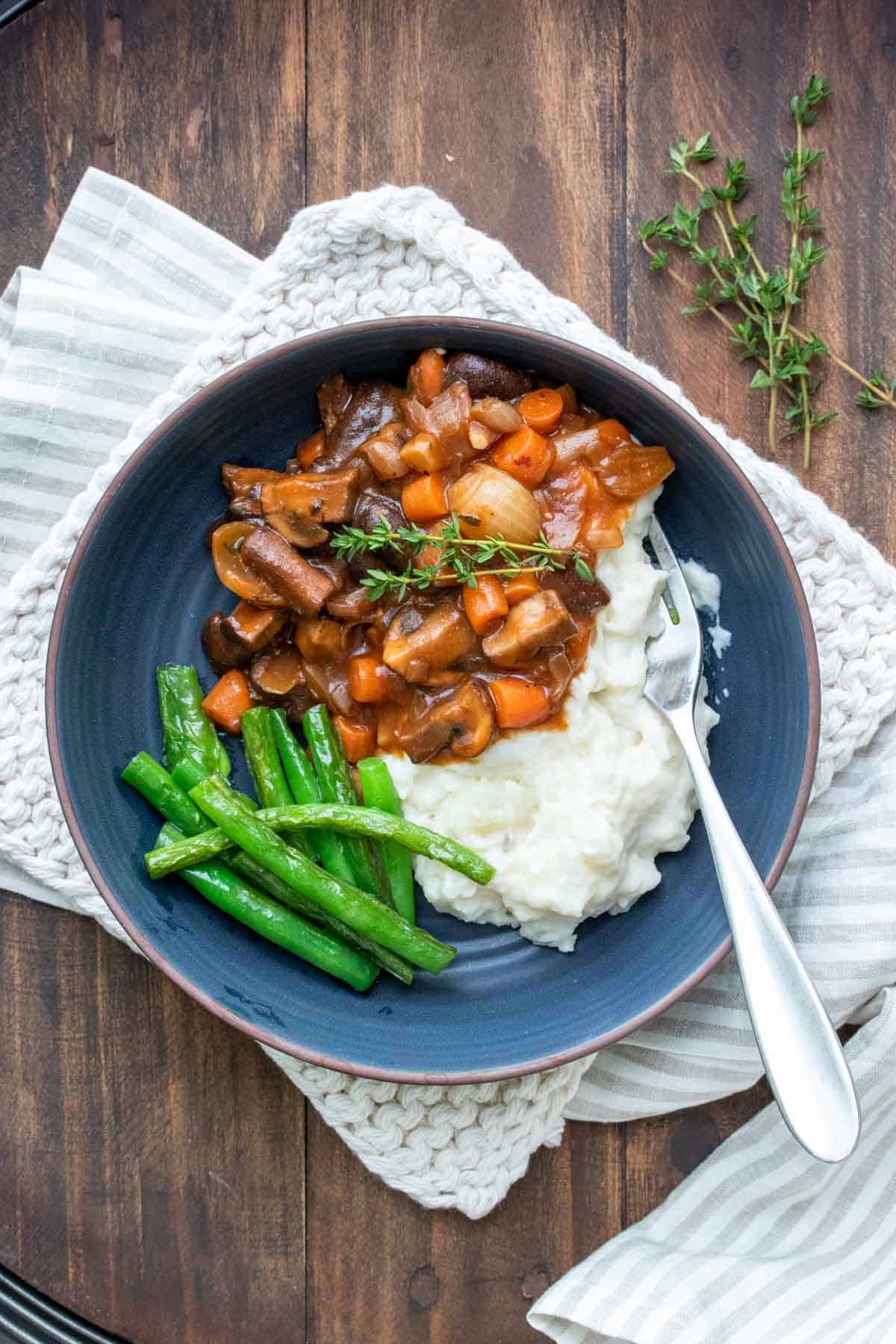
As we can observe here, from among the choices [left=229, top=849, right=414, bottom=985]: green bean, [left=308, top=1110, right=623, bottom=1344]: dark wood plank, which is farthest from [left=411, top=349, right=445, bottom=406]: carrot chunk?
[left=308, top=1110, right=623, bottom=1344]: dark wood plank

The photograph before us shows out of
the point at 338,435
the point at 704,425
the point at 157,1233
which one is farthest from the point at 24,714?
the point at 704,425

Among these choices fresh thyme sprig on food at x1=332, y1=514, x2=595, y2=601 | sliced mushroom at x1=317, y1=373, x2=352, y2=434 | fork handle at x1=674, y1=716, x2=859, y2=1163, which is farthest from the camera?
sliced mushroom at x1=317, y1=373, x2=352, y2=434

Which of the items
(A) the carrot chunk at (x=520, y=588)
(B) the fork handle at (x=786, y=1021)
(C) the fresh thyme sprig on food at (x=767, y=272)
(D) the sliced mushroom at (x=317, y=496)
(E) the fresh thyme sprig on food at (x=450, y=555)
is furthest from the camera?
(C) the fresh thyme sprig on food at (x=767, y=272)

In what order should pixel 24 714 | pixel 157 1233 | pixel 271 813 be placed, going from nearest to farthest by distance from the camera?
pixel 271 813 < pixel 24 714 < pixel 157 1233

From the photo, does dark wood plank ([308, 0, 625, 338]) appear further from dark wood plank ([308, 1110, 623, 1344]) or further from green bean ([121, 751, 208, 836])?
dark wood plank ([308, 1110, 623, 1344])

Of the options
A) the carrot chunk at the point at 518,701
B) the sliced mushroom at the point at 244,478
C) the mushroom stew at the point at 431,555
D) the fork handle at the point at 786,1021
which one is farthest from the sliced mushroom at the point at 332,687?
the fork handle at the point at 786,1021

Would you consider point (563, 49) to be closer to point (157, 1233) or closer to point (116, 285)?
point (116, 285)

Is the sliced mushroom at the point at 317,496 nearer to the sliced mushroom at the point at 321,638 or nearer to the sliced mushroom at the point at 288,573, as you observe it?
the sliced mushroom at the point at 288,573
